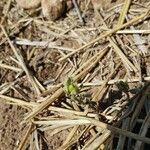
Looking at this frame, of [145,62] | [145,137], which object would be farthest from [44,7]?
[145,137]

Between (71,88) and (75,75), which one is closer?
(71,88)

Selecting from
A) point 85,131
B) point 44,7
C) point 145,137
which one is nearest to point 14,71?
point 44,7

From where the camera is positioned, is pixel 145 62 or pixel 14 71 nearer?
pixel 145 62

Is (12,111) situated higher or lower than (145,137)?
higher

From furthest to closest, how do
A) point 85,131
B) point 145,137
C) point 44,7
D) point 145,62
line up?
point 44,7 < point 145,62 < point 85,131 < point 145,137

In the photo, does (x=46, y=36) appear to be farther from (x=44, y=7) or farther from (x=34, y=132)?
(x=34, y=132)

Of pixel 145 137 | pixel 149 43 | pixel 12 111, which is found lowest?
pixel 145 137

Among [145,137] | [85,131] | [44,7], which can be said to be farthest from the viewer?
[44,7]
